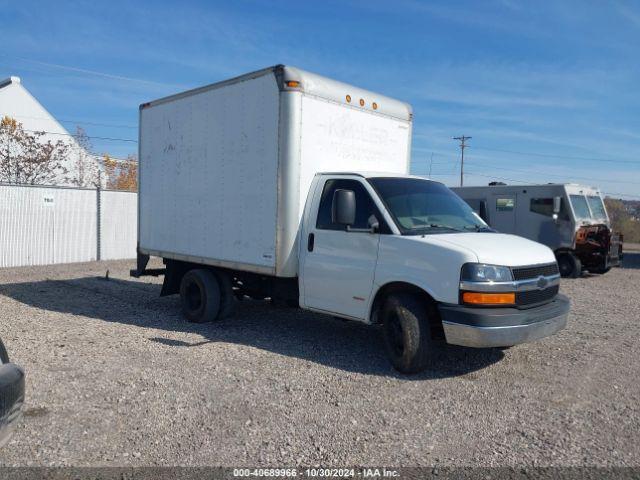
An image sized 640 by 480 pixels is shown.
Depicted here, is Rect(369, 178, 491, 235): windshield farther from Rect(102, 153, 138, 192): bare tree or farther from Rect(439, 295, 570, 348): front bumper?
Rect(102, 153, 138, 192): bare tree

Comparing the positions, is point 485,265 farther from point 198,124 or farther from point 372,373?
point 198,124

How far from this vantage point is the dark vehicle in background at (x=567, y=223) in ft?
49.5

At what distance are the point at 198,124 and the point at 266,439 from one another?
5046 millimetres

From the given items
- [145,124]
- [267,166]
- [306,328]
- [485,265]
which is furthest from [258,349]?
[145,124]

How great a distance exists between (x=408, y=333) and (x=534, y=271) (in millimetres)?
1388

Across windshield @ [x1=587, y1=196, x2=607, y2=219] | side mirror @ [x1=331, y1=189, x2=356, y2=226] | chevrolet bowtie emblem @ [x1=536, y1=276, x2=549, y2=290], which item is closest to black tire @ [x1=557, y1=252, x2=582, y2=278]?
windshield @ [x1=587, y1=196, x2=607, y2=219]

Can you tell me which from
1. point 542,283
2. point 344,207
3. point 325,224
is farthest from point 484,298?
point 325,224

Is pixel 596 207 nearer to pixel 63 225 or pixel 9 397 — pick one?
pixel 63 225

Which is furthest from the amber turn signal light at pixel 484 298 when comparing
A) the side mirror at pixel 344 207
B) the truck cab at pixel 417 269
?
the side mirror at pixel 344 207

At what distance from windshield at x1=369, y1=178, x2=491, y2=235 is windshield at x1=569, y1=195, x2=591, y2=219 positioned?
33.4 ft

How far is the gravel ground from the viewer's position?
3.95m

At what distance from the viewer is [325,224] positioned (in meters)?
6.42

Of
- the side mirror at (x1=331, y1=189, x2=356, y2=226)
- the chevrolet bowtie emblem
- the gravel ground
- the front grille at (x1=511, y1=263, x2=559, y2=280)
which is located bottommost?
the gravel ground

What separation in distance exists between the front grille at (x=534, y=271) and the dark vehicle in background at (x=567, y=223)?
9141 millimetres
